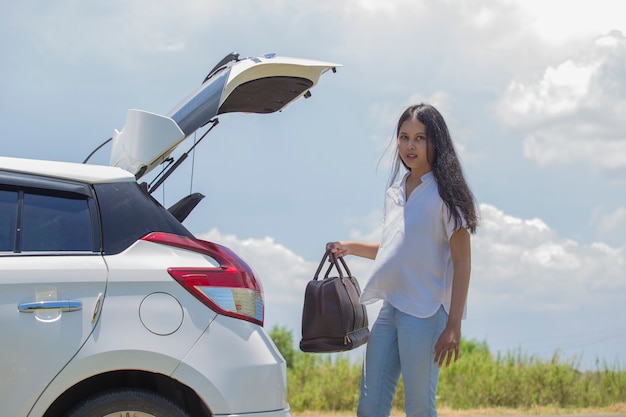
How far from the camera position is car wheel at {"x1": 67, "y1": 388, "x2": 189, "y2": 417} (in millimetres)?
3623

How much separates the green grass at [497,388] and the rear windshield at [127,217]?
648cm

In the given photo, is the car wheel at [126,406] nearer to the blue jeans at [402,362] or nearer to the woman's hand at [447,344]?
the blue jeans at [402,362]

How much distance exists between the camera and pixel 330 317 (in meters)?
4.15

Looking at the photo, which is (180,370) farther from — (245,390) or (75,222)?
(75,222)

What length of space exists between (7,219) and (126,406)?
97 cm

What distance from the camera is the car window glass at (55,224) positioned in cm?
375

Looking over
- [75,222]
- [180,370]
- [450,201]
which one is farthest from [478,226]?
[75,222]

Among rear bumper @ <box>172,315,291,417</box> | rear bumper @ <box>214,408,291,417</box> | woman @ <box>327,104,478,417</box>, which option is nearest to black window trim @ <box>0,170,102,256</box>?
rear bumper @ <box>172,315,291,417</box>

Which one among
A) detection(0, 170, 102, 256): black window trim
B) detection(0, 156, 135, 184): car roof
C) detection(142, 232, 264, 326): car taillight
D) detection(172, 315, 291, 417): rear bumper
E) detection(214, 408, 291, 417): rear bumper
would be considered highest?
detection(0, 156, 135, 184): car roof

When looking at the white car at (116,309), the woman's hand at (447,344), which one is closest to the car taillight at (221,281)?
the white car at (116,309)

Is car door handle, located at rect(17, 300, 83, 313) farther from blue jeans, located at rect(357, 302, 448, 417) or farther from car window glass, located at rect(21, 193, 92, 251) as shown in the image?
blue jeans, located at rect(357, 302, 448, 417)

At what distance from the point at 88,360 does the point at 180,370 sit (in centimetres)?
38

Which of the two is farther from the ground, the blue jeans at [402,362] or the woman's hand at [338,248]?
the woman's hand at [338,248]

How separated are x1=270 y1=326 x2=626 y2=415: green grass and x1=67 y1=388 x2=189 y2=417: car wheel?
6.49 m
